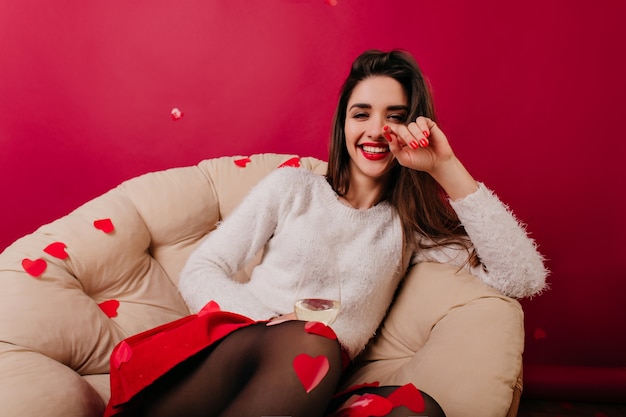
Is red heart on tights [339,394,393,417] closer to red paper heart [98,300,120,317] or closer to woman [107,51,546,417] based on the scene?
woman [107,51,546,417]

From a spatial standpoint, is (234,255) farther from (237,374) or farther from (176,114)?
(176,114)

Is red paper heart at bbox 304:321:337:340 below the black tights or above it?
above

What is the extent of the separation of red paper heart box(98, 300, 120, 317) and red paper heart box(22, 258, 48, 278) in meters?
0.23

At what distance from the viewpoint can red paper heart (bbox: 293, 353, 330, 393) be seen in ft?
3.30

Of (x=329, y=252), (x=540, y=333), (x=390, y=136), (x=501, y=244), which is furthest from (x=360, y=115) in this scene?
(x=540, y=333)

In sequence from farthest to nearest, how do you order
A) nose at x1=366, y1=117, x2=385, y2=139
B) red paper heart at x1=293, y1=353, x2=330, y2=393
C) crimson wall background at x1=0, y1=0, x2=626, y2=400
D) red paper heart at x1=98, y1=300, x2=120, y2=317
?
crimson wall background at x1=0, y1=0, x2=626, y2=400, red paper heart at x1=98, y1=300, x2=120, y2=317, nose at x1=366, y1=117, x2=385, y2=139, red paper heart at x1=293, y1=353, x2=330, y2=393

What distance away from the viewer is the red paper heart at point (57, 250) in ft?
5.14

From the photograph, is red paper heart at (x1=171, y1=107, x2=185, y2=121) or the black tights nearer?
the black tights

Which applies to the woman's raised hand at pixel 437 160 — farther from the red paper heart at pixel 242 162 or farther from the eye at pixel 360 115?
the red paper heart at pixel 242 162

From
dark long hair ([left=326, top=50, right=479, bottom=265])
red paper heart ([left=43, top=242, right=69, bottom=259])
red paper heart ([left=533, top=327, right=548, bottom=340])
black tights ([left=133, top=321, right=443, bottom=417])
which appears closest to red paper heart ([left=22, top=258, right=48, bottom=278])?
red paper heart ([left=43, top=242, right=69, bottom=259])

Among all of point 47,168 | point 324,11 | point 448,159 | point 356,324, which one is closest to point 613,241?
→ point 448,159

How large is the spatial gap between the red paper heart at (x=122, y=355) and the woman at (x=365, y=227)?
0.41ft

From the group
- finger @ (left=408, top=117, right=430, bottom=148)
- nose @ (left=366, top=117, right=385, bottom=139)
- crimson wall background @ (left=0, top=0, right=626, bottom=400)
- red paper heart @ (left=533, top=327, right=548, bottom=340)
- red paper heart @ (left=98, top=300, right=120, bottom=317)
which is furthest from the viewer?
red paper heart @ (left=533, top=327, right=548, bottom=340)

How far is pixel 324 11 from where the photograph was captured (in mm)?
2199
